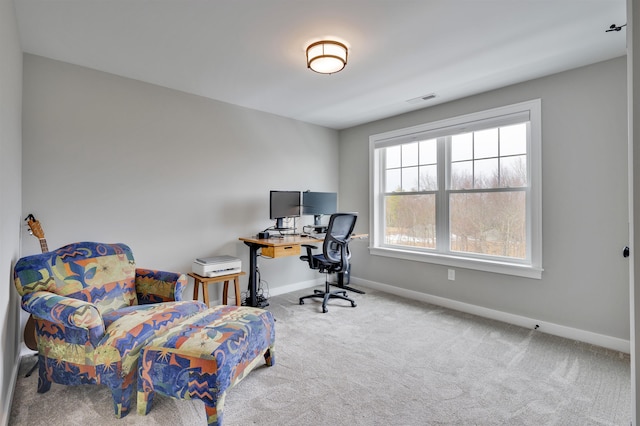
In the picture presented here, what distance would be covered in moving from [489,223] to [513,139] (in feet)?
2.84

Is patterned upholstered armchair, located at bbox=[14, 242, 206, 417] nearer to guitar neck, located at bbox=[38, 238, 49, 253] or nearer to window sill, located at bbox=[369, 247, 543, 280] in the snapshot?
guitar neck, located at bbox=[38, 238, 49, 253]

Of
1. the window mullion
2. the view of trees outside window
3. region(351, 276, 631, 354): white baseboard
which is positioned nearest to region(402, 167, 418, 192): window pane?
the view of trees outside window

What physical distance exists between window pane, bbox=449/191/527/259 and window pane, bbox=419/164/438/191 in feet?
0.92

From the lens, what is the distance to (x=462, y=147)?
136 inches

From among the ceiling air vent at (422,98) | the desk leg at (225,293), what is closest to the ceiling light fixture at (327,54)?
the ceiling air vent at (422,98)

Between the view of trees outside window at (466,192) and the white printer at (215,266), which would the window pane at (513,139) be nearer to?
the view of trees outside window at (466,192)

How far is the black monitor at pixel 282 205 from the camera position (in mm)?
3604

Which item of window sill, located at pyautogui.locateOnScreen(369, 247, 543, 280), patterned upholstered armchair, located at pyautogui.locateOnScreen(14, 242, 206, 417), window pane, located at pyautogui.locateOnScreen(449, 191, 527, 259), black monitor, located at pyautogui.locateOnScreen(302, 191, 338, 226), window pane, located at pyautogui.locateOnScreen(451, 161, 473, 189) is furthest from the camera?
black monitor, located at pyautogui.locateOnScreen(302, 191, 338, 226)

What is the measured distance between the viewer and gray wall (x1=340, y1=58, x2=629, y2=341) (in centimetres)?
245

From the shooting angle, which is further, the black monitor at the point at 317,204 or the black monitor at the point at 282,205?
the black monitor at the point at 317,204

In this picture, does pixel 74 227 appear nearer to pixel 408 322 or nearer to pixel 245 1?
pixel 245 1

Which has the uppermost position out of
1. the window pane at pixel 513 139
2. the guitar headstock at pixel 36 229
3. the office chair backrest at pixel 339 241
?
the window pane at pixel 513 139

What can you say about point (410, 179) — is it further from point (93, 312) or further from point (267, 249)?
point (93, 312)

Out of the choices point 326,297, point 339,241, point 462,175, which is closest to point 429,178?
point 462,175
